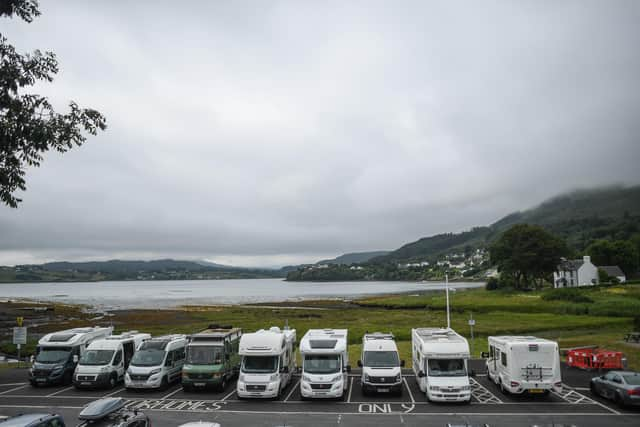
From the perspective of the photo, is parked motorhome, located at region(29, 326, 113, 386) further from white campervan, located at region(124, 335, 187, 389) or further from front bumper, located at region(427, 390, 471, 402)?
front bumper, located at region(427, 390, 471, 402)

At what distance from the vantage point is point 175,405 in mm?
21266

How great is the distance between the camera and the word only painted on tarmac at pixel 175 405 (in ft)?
67.9

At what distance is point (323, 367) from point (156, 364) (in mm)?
9052

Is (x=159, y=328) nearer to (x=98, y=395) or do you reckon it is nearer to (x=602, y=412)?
(x=98, y=395)

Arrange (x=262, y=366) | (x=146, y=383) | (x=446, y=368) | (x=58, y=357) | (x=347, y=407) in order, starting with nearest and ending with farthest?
(x=347, y=407) → (x=446, y=368) → (x=262, y=366) → (x=146, y=383) → (x=58, y=357)

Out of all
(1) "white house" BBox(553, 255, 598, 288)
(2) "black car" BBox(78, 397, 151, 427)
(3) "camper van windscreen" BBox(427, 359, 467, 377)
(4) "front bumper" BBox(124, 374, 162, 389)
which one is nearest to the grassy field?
(3) "camper van windscreen" BBox(427, 359, 467, 377)

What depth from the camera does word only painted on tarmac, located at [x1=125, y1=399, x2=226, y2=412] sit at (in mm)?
20688

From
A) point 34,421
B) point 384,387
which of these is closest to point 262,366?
point 384,387

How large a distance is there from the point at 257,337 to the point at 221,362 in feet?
8.72

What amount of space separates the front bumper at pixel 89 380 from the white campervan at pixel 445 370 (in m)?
16.4

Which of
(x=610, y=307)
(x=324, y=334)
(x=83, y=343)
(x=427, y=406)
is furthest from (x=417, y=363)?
(x=610, y=307)

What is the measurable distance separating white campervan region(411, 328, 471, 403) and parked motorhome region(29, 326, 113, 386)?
1896 centimetres

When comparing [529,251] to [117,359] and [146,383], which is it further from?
[146,383]

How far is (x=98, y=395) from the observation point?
23344 millimetres
